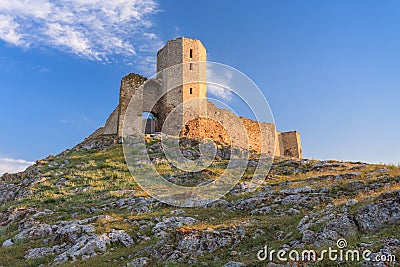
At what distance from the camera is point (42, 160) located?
26547mm

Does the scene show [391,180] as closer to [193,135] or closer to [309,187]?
[309,187]

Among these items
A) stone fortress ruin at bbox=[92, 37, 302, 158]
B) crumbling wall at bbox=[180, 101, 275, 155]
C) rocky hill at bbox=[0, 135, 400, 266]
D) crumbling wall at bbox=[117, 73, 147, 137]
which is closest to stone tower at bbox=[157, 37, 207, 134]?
stone fortress ruin at bbox=[92, 37, 302, 158]

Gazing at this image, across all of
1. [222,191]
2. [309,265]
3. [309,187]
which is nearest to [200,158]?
[222,191]

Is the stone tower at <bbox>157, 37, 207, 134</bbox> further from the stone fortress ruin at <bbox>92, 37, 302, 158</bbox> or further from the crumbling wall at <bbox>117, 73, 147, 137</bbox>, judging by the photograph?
the crumbling wall at <bbox>117, 73, 147, 137</bbox>

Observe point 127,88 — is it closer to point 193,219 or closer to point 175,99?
point 175,99

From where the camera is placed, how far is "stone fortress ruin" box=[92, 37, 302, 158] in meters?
31.2

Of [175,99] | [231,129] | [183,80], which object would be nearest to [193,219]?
[175,99]

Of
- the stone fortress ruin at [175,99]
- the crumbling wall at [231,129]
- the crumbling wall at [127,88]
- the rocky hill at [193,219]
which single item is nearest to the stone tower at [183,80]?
the stone fortress ruin at [175,99]

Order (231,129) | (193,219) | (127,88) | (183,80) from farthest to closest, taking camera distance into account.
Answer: (231,129)
(127,88)
(183,80)
(193,219)

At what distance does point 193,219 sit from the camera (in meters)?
13.1

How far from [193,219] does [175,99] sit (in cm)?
1985

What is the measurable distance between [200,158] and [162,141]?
14.0 ft

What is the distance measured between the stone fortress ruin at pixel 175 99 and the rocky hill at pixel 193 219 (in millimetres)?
8693

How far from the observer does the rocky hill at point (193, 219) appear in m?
8.79
